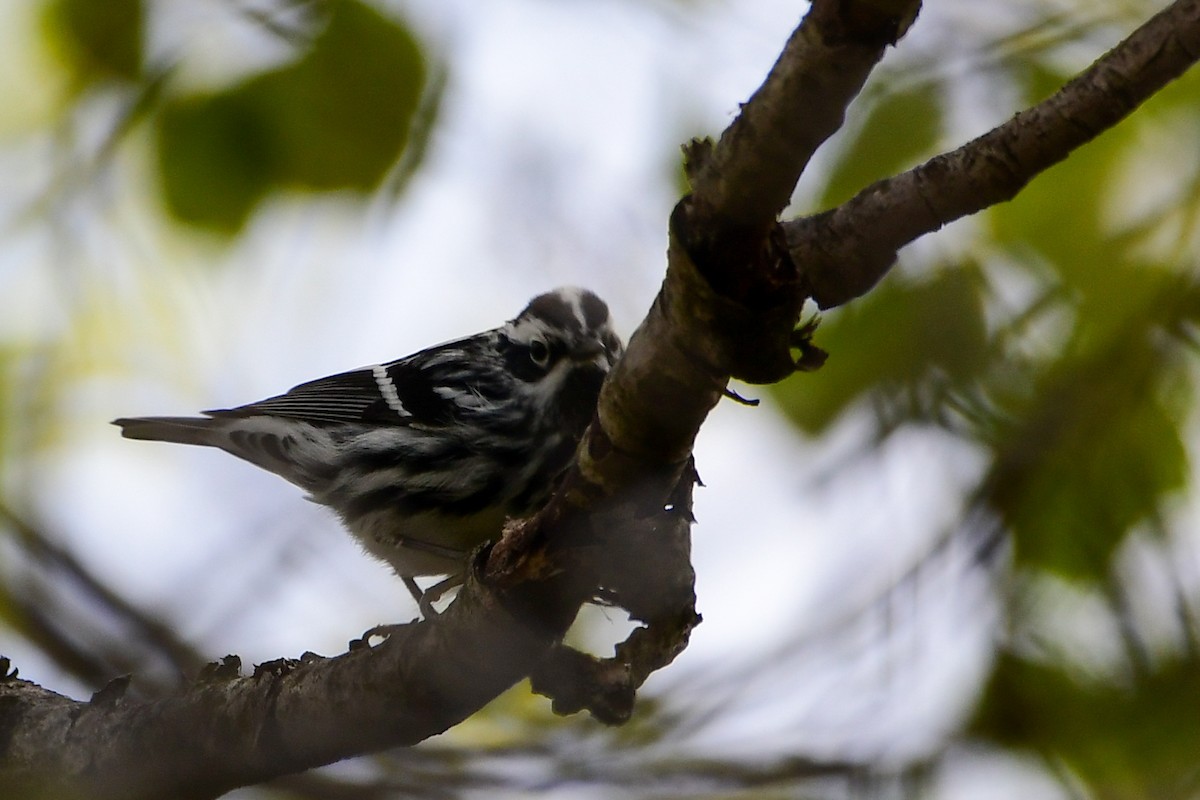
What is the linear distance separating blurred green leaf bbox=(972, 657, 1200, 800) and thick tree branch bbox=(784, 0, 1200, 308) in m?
1.43

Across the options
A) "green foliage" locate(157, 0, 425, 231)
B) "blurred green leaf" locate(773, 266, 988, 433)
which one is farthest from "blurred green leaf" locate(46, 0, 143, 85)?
"blurred green leaf" locate(773, 266, 988, 433)

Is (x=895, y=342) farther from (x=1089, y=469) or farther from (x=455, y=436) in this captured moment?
(x=455, y=436)

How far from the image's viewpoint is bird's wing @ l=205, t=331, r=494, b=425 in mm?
4434

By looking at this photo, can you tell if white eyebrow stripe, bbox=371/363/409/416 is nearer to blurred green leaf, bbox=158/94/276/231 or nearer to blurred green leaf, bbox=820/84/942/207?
blurred green leaf, bbox=158/94/276/231

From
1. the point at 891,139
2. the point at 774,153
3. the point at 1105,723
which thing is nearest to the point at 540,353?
the point at 891,139

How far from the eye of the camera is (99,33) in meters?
3.46

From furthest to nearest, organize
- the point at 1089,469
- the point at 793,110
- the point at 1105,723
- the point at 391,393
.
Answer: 1. the point at 391,393
2. the point at 1089,469
3. the point at 1105,723
4. the point at 793,110

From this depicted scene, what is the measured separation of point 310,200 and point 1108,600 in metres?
2.34

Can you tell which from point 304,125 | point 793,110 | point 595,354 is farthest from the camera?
point 595,354

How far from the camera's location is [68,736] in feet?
10.1

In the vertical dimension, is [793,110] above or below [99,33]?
below

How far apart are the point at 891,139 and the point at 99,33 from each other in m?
2.20

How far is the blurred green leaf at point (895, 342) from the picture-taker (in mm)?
3475

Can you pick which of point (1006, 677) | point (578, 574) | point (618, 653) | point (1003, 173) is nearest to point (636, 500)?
point (578, 574)
